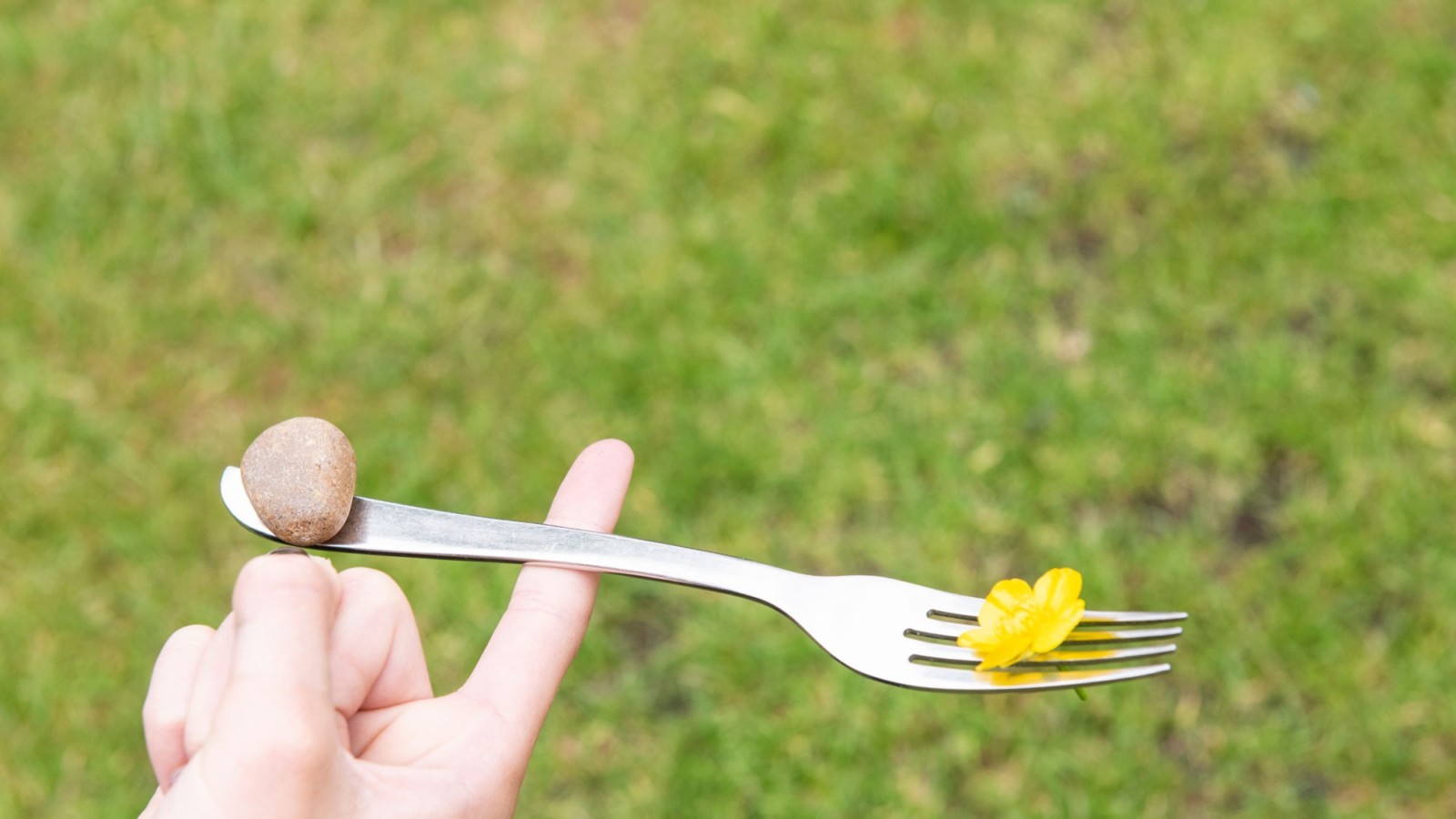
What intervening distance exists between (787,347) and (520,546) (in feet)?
4.57

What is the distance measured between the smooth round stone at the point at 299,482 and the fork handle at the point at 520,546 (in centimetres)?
3

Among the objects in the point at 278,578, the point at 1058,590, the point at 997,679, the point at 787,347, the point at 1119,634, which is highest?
the point at 278,578

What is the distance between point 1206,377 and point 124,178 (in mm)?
2850

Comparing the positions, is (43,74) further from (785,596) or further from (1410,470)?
(1410,470)

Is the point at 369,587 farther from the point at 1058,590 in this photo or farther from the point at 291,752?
the point at 1058,590

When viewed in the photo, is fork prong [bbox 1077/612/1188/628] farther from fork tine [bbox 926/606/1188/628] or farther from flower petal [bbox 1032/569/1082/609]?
flower petal [bbox 1032/569/1082/609]

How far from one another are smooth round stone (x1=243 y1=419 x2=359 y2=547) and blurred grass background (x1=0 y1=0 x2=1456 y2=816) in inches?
43.8

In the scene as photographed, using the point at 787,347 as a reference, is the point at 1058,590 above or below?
above

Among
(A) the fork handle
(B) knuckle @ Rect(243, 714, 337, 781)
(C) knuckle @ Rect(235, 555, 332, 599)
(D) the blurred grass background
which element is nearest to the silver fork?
(A) the fork handle

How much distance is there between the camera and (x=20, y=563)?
267cm

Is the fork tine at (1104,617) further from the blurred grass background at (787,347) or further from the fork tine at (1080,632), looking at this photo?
the blurred grass background at (787,347)

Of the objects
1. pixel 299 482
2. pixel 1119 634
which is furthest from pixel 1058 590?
pixel 299 482

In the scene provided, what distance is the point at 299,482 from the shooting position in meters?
1.44

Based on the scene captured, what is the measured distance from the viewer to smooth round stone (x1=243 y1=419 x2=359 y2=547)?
4.71 feet
